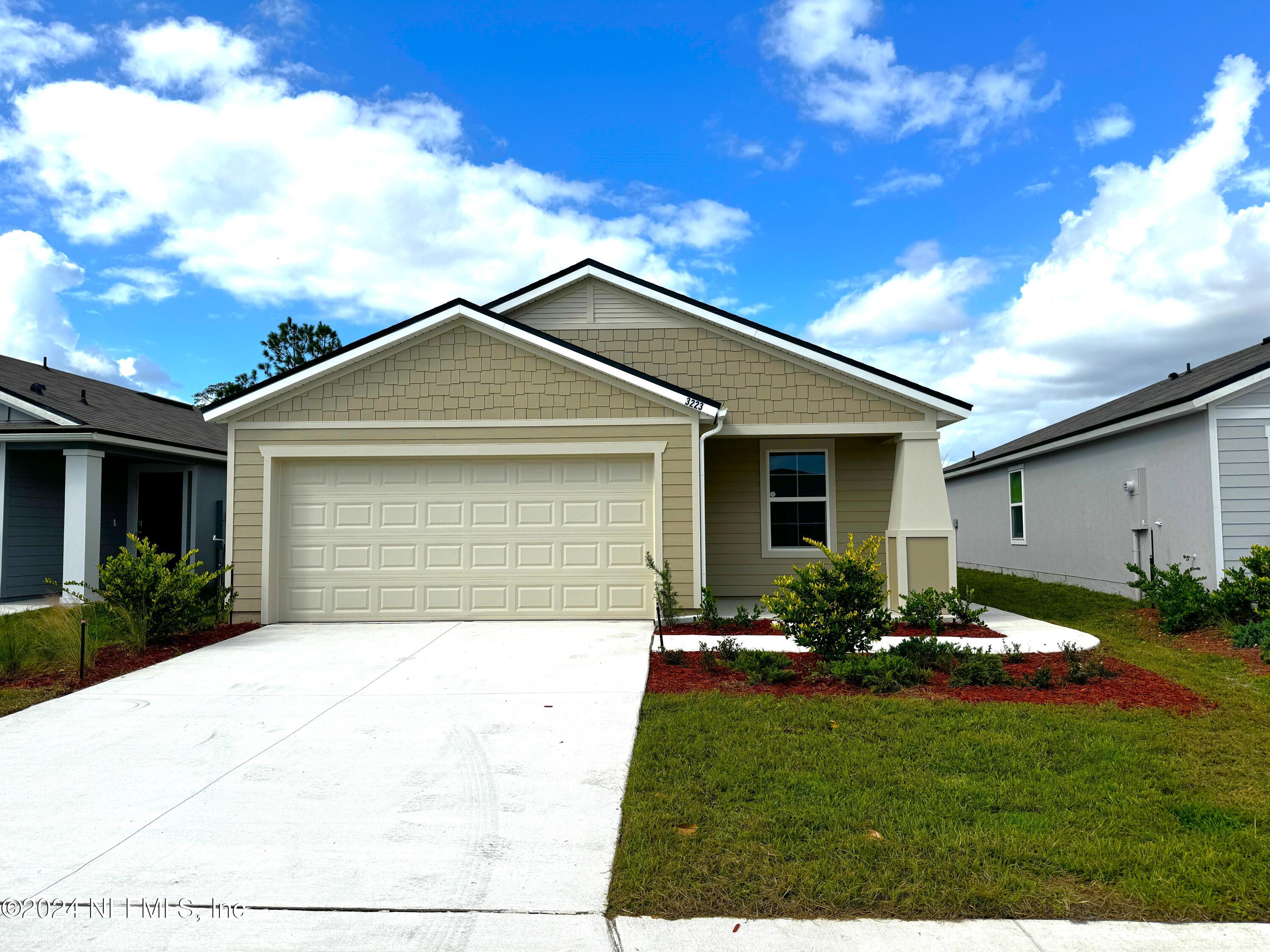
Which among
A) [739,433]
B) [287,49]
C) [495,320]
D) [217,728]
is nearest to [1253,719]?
[739,433]

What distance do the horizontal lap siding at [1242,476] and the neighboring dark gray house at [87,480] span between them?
17.1 m

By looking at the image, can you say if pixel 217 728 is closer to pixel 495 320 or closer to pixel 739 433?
pixel 495 320

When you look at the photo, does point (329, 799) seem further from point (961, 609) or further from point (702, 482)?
point (961, 609)

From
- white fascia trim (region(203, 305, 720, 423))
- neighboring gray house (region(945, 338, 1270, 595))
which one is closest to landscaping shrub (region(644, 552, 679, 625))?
white fascia trim (region(203, 305, 720, 423))

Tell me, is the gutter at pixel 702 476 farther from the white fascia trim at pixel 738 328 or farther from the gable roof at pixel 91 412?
the gable roof at pixel 91 412

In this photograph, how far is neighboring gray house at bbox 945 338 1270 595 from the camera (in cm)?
1115

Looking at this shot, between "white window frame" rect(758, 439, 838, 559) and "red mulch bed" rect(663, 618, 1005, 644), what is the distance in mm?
3138

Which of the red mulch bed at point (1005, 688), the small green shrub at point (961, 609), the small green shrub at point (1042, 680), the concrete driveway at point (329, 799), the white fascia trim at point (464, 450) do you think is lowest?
the concrete driveway at point (329, 799)

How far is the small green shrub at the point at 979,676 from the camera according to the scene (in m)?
7.06

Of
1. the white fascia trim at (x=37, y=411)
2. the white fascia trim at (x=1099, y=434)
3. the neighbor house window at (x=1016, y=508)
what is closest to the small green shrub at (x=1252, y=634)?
the white fascia trim at (x=1099, y=434)

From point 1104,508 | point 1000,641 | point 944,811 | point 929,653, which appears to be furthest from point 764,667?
point 1104,508

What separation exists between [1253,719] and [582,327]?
9.99 metres

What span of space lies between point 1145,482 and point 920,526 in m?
4.85

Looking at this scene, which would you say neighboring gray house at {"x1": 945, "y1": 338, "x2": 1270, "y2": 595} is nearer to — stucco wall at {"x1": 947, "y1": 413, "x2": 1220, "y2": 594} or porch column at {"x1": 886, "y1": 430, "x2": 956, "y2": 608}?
stucco wall at {"x1": 947, "y1": 413, "x2": 1220, "y2": 594}
